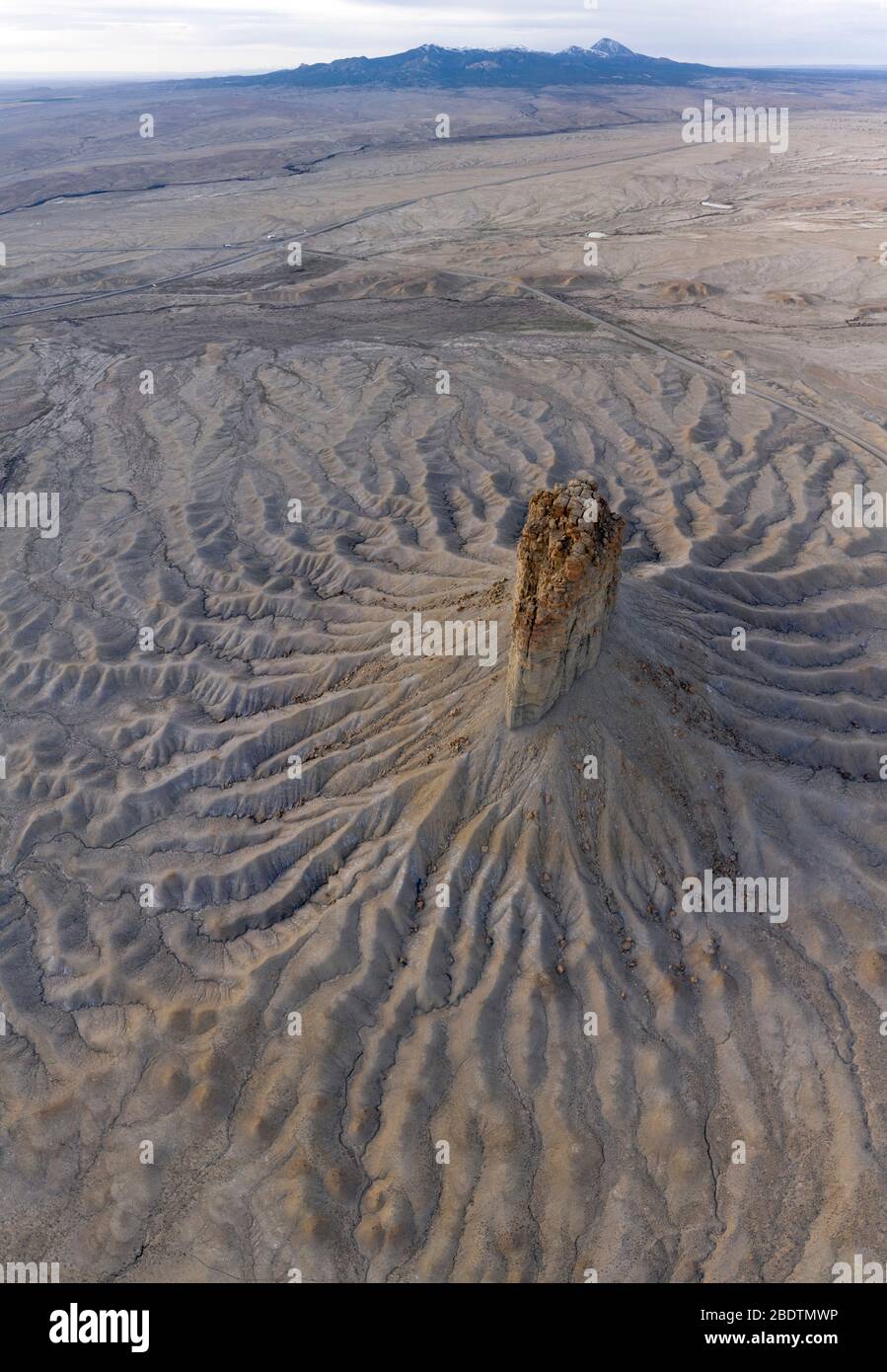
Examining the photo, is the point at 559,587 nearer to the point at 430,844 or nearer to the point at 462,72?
the point at 430,844

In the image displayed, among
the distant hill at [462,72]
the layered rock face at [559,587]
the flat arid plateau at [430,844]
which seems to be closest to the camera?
the flat arid plateau at [430,844]

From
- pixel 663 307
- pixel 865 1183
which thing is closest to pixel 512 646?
pixel 865 1183

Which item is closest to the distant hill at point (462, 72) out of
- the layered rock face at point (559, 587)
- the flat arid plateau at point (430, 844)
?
the flat arid plateau at point (430, 844)

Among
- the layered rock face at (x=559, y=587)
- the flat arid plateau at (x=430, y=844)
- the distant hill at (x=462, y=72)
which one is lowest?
the flat arid plateau at (x=430, y=844)

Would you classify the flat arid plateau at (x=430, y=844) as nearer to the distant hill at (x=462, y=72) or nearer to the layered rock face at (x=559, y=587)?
the layered rock face at (x=559, y=587)

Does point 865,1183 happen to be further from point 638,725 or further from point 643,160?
point 643,160
